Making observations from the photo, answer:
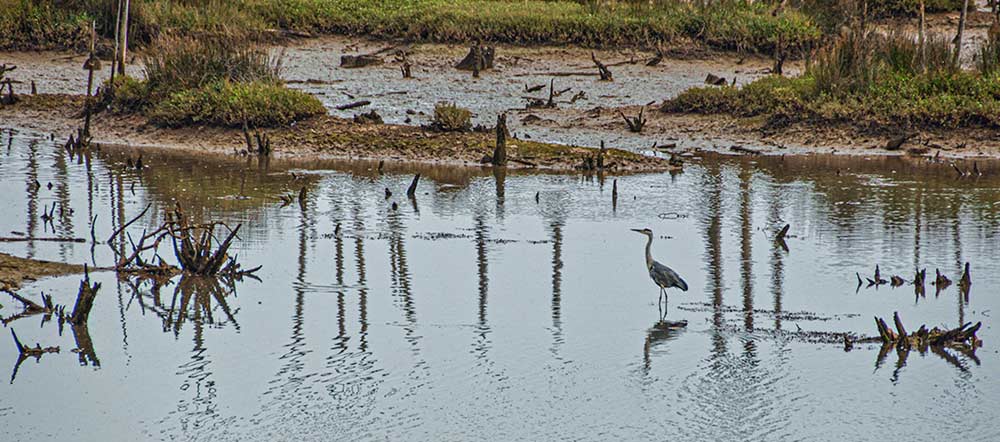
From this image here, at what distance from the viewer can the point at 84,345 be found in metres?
8.52

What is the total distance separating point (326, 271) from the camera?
1059 cm

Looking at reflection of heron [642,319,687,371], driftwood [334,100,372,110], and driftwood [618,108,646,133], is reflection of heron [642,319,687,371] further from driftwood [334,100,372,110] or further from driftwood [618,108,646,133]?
driftwood [334,100,372,110]

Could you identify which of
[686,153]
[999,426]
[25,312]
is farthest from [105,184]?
[999,426]

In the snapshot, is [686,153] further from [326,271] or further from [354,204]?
[326,271]

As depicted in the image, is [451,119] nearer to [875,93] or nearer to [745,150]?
[745,150]

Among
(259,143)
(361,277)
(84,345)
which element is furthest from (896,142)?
(84,345)

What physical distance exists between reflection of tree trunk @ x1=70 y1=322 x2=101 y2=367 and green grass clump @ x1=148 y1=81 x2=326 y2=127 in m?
9.51

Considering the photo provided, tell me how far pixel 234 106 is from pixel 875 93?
840cm

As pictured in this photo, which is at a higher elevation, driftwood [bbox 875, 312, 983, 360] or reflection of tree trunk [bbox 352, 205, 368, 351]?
reflection of tree trunk [bbox 352, 205, 368, 351]

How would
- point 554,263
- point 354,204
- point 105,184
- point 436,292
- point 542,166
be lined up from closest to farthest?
point 436,292 < point 554,263 < point 354,204 < point 105,184 < point 542,166

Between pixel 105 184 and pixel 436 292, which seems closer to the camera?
pixel 436 292

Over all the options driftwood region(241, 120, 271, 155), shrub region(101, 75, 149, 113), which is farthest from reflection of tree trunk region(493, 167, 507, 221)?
shrub region(101, 75, 149, 113)

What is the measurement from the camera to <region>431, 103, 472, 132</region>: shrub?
59.1 feet

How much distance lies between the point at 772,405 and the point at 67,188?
9.36 m
